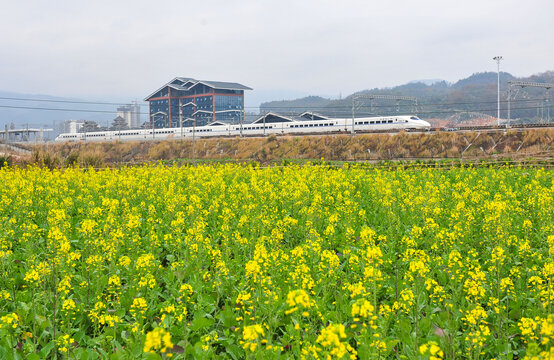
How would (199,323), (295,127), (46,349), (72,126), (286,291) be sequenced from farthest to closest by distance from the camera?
1. (72,126)
2. (295,127)
3. (286,291)
4. (199,323)
5. (46,349)

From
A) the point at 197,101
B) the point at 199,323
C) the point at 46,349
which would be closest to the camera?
the point at 46,349

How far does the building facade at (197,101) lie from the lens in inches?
4117

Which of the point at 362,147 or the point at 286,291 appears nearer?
the point at 286,291

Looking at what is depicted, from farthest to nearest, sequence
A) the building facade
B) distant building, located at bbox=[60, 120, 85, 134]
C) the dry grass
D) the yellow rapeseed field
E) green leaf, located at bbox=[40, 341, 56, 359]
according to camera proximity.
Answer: distant building, located at bbox=[60, 120, 85, 134] → the building facade → the dry grass → green leaf, located at bbox=[40, 341, 56, 359] → the yellow rapeseed field

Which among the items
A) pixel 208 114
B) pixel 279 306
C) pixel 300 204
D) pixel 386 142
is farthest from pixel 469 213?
pixel 208 114

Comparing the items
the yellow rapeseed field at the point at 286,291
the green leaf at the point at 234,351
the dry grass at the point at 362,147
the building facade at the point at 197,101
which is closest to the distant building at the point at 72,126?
the building facade at the point at 197,101

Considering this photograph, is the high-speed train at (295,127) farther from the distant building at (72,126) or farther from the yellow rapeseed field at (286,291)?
the distant building at (72,126)

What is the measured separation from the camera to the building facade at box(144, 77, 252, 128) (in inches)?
4117

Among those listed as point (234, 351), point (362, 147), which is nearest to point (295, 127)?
point (362, 147)

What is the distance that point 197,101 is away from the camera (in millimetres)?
107500

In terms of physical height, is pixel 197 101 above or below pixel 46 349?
above

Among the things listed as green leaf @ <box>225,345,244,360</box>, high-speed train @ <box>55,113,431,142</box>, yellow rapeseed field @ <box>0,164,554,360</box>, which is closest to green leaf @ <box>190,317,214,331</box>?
yellow rapeseed field @ <box>0,164,554,360</box>

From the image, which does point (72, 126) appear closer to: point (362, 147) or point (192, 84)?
point (192, 84)

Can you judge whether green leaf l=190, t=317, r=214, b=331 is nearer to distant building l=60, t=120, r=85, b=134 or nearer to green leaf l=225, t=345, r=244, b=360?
green leaf l=225, t=345, r=244, b=360
